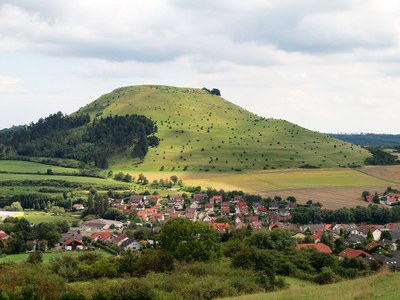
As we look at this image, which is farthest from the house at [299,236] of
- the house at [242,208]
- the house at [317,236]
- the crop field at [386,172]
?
the crop field at [386,172]

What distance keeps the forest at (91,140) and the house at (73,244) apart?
72150mm

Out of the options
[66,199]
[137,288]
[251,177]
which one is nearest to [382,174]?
[251,177]

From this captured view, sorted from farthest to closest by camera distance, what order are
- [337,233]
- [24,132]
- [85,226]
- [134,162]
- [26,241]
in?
[24,132]
[134,162]
[85,226]
[337,233]
[26,241]

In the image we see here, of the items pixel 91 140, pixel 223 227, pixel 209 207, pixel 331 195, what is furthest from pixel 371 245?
pixel 91 140

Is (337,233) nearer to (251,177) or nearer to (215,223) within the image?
(215,223)

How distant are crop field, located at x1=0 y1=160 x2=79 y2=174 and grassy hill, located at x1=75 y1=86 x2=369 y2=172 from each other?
14766 millimetres

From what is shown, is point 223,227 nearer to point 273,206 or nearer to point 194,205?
point 273,206

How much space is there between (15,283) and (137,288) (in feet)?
24.6

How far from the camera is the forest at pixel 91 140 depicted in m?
149

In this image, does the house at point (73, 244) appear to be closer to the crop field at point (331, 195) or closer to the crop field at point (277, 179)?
the crop field at point (331, 195)

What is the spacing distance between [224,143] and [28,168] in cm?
5050

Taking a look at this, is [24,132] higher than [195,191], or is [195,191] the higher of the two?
[24,132]

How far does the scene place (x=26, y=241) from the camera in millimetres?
65938

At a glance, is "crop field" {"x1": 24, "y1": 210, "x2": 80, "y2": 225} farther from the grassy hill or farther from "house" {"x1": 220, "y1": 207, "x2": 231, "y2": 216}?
the grassy hill
